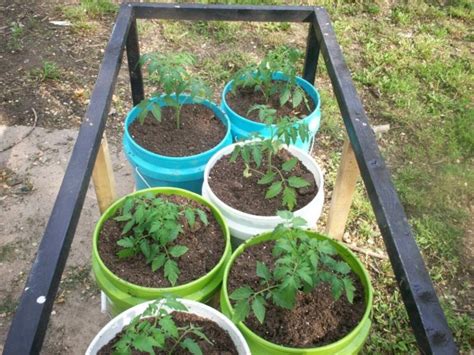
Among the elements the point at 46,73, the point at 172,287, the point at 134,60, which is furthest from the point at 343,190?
the point at 46,73

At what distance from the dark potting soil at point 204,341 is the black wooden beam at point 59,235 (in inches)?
12.7

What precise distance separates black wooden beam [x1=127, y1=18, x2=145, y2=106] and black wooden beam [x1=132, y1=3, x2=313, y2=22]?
0.09 meters

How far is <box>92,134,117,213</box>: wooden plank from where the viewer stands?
200 centimetres

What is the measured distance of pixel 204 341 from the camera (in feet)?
4.96

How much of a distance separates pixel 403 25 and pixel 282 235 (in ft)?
10.7

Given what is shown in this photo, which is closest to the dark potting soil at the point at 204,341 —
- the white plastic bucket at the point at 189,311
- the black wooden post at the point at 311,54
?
the white plastic bucket at the point at 189,311

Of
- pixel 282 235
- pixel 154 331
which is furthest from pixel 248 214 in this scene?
pixel 154 331

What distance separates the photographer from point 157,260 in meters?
1.66

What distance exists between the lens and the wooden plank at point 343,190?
6.63 feet

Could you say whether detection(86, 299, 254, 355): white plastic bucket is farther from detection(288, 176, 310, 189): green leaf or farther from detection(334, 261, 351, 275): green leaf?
detection(288, 176, 310, 189): green leaf

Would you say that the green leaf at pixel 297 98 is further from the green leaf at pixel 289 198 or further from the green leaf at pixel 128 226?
the green leaf at pixel 128 226

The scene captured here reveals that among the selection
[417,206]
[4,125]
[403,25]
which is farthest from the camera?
[403,25]

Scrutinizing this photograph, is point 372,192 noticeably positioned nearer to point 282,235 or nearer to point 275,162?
point 282,235

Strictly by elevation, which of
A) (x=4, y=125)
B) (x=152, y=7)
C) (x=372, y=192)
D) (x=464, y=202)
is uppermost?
(x=152, y=7)
